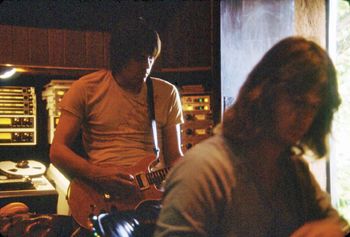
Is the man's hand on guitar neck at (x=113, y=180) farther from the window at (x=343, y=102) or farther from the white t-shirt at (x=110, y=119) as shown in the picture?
the window at (x=343, y=102)

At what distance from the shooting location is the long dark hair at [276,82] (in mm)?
1058

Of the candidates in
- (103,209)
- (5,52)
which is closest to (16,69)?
(5,52)

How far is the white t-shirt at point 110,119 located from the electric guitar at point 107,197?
0.09 meters

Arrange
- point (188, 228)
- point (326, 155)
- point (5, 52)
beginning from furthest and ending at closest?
1. point (5, 52)
2. point (326, 155)
3. point (188, 228)

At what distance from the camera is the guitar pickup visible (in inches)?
85.5

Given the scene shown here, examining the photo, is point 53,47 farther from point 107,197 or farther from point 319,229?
point 319,229

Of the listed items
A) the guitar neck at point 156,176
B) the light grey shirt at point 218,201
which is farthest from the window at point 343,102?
the light grey shirt at point 218,201

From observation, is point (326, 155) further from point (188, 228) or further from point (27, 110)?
point (27, 110)

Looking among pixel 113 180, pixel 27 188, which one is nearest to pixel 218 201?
pixel 113 180

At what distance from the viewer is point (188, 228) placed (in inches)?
36.4

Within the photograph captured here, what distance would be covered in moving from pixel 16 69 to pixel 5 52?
17 cm

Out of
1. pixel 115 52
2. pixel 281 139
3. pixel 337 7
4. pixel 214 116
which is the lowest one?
pixel 214 116

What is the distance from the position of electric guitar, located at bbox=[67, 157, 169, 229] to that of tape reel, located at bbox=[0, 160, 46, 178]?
1435 mm

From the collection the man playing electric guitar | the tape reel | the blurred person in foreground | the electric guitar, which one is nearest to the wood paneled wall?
the tape reel
